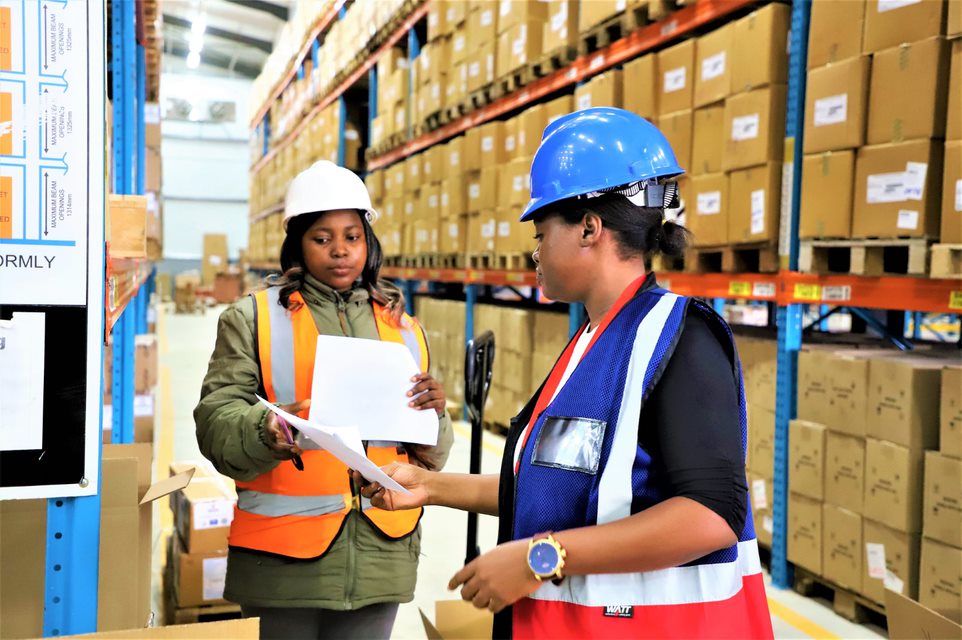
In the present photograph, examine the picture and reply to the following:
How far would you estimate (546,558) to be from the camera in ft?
4.19

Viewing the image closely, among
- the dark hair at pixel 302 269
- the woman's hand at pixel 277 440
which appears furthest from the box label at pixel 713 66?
the woman's hand at pixel 277 440

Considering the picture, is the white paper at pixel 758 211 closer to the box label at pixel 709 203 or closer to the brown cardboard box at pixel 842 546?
the box label at pixel 709 203

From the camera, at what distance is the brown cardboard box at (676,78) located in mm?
4820

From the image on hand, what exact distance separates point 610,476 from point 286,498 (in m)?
1.04

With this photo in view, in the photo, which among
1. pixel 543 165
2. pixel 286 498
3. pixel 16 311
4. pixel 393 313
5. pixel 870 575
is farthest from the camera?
pixel 870 575

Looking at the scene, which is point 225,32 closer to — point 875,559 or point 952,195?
point 952,195

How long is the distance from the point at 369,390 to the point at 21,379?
0.85 metres

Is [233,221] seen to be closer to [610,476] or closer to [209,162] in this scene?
[209,162]

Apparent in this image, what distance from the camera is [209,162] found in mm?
31875

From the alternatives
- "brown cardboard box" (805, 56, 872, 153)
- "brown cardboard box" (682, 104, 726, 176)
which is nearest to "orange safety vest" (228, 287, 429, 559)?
"brown cardboard box" (805, 56, 872, 153)

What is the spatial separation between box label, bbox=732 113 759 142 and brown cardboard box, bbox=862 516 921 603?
2000mm

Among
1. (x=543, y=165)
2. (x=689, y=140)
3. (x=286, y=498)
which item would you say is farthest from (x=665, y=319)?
(x=689, y=140)

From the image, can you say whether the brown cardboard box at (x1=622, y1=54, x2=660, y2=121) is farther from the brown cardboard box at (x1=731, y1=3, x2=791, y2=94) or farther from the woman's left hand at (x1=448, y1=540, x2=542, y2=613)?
the woman's left hand at (x1=448, y1=540, x2=542, y2=613)

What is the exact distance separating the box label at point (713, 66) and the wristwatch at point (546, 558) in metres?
3.85
